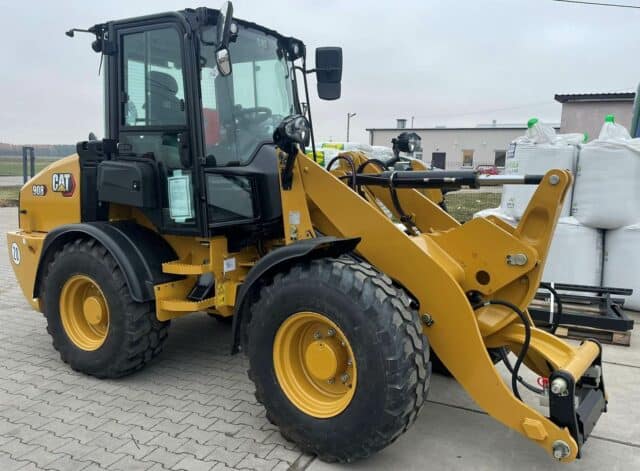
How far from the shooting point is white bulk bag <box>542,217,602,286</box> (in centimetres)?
618

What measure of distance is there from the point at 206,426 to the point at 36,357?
211cm

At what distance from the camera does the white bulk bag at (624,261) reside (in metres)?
6.05

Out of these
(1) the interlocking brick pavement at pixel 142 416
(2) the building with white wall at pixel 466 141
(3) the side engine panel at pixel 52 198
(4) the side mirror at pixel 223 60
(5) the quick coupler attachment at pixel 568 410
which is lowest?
(1) the interlocking brick pavement at pixel 142 416

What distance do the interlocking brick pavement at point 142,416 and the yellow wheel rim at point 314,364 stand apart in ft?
1.08

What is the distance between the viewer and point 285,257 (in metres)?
3.02

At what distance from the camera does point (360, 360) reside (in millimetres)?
2793

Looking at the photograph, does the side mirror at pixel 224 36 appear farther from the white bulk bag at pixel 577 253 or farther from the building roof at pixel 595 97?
the building roof at pixel 595 97

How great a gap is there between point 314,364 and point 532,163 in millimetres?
4541

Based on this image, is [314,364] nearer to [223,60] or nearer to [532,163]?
[223,60]

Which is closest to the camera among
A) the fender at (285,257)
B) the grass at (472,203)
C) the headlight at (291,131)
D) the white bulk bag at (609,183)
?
the fender at (285,257)

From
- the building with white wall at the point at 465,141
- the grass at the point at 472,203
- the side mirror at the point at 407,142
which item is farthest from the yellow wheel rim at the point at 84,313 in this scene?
the building with white wall at the point at 465,141

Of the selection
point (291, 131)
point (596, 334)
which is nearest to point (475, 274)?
point (291, 131)

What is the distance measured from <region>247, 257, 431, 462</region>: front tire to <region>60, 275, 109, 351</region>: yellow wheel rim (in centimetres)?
159

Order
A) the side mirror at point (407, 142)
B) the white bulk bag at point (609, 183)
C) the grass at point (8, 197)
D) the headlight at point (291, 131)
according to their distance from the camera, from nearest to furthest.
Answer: the headlight at point (291, 131)
the side mirror at point (407, 142)
the white bulk bag at point (609, 183)
the grass at point (8, 197)
